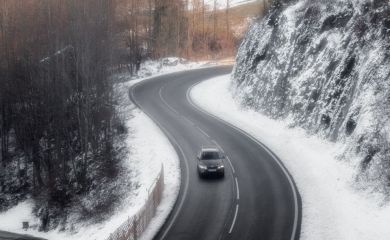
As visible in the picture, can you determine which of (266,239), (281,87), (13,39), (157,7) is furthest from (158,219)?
(157,7)

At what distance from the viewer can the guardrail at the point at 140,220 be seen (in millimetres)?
19766

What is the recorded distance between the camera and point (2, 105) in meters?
47.5

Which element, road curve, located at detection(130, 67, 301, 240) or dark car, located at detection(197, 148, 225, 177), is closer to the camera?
road curve, located at detection(130, 67, 301, 240)

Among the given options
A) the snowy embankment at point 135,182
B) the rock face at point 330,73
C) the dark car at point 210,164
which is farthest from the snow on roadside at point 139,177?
the rock face at point 330,73

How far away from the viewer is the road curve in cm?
2247

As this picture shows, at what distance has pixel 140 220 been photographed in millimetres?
21891

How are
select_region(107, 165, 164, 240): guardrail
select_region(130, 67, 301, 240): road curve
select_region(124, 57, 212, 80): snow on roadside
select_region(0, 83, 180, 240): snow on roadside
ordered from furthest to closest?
1. select_region(124, 57, 212, 80): snow on roadside
2. select_region(0, 83, 180, 240): snow on roadside
3. select_region(130, 67, 301, 240): road curve
4. select_region(107, 165, 164, 240): guardrail

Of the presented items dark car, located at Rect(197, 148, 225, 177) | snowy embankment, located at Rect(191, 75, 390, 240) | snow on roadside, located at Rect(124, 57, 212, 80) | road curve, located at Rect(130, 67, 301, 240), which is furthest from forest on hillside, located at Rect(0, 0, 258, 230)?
snow on roadside, located at Rect(124, 57, 212, 80)

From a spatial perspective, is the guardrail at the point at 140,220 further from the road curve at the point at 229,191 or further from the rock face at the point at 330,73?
the rock face at the point at 330,73

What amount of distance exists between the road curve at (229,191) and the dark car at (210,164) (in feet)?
1.72

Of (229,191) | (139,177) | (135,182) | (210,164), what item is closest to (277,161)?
(210,164)

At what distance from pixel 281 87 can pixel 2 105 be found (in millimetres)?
28157

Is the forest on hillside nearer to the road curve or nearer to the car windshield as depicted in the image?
the road curve

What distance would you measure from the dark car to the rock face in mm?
8182
